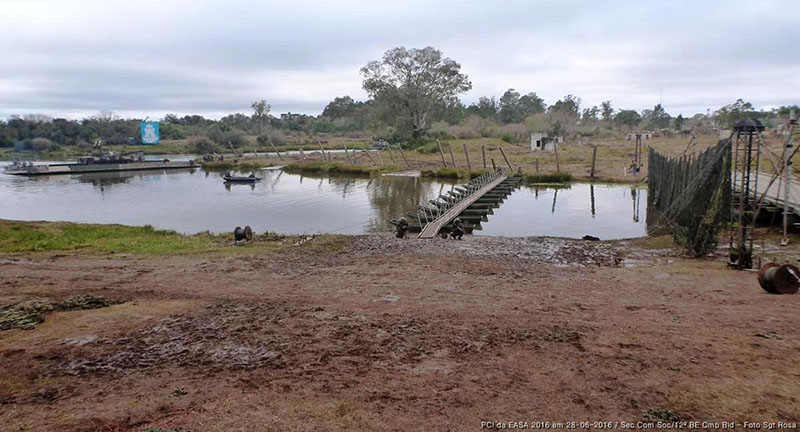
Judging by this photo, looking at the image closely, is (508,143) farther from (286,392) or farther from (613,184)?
(286,392)

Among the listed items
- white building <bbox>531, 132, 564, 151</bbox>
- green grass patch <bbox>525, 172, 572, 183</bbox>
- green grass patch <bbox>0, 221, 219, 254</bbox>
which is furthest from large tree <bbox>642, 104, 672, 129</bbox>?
green grass patch <bbox>0, 221, 219, 254</bbox>

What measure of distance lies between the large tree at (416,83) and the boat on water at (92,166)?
23830 mm

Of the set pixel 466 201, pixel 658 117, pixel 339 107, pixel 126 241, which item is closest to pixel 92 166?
pixel 126 241

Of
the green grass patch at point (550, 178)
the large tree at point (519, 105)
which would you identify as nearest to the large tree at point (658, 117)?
the large tree at point (519, 105)

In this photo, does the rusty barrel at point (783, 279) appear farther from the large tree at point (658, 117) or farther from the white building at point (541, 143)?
the large tree at point (658, 117)

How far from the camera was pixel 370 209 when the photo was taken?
85.0ft

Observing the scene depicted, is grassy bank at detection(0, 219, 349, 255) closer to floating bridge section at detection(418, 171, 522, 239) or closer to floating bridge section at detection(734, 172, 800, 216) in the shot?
floating bridge section at detection(418, 171, 522, 239)

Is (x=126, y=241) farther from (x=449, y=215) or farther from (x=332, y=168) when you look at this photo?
(x=332, y=168)

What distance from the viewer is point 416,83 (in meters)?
60.5

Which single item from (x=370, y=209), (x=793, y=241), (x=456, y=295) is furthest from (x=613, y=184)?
(x=456, y=295)

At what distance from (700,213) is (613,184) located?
72.1 feet

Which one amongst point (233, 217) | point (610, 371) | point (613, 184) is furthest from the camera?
point (613, 184)

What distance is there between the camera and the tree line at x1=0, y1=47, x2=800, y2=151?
6091 centimetres

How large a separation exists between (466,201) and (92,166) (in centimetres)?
4221
